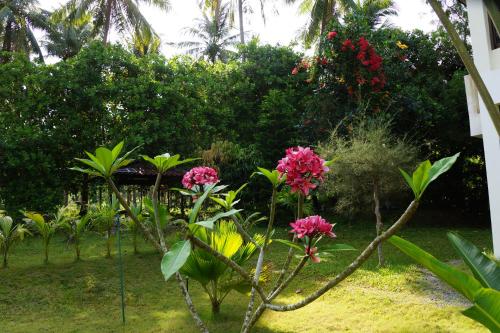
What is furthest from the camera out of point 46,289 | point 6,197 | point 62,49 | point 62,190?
point 62,49

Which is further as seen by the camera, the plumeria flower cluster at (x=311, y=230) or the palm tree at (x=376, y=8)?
the palm tree at (x=376, y=8)

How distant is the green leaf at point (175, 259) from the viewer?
182cm

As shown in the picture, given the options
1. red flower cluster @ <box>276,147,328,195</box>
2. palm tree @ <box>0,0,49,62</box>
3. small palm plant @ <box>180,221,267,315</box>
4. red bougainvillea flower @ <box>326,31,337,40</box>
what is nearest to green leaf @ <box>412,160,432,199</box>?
red flower cluster @ <box>276,147,328,195</box>

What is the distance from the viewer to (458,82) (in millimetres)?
12734

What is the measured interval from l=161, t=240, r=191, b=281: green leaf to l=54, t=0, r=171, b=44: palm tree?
52.3 feet

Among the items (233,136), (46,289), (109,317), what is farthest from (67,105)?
(109,317)

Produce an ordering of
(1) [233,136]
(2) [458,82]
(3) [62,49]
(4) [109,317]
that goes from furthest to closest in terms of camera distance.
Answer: (3) [62,49] < (1) [233,136] < (2) [458,82] < (4) [109,317]

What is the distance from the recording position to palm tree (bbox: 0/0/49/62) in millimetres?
19016

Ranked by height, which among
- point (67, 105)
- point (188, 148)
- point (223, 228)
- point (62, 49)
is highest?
point (62, 49)

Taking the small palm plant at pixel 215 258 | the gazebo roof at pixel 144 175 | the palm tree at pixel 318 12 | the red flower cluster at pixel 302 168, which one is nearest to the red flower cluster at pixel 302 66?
the palm tree at pixel 318 12

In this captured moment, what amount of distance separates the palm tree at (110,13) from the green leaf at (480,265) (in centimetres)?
1637

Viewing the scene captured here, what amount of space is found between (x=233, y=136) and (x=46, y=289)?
8.40 m

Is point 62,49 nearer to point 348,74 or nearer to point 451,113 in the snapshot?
point 348,74

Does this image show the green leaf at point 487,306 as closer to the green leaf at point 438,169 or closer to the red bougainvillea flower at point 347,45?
the green leaf at point 438,169
